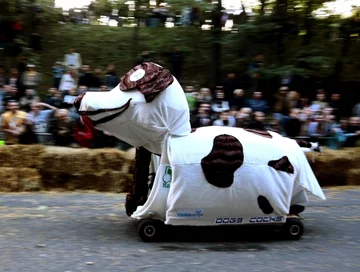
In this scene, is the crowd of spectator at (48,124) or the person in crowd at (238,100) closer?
the crowd of spectator at (48,124)

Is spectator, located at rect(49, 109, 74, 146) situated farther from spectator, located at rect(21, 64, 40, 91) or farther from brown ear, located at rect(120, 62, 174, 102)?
brown ear, located at rect(120, 62, 174, 102)

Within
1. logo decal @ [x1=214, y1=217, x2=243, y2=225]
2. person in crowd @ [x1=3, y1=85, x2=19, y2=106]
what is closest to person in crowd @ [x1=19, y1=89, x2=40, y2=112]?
person in crowd @ [x1=3, y1=85, x2=19, y2=106]

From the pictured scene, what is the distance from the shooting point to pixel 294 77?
17812 mm

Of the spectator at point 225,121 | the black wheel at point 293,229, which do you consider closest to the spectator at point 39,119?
the spectator at point 225,121

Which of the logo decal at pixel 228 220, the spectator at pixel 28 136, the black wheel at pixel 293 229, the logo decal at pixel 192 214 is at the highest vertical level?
the spectator at pixel 28 136

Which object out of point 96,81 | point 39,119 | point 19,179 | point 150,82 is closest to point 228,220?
point 150,82

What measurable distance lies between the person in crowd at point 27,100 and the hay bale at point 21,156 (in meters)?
2.01

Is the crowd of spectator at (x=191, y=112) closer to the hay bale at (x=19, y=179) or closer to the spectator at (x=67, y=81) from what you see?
the spectator at (x=67, y=81)

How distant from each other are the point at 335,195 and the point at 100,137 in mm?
5086

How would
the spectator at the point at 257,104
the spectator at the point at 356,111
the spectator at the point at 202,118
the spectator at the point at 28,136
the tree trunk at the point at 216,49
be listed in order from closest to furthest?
the spectator at the point at 28,136, the spectator at the point at 202,118, the spectator at the point at 257,104, the spectator at the point at 356,111, the tree trunk at the point at 216,49

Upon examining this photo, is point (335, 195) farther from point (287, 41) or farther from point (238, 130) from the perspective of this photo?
point (287, 41)

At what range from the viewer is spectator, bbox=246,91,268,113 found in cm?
1449

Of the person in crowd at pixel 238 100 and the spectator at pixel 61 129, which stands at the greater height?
the person in crowd at pixel 238 100

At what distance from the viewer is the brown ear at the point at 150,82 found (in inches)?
305
